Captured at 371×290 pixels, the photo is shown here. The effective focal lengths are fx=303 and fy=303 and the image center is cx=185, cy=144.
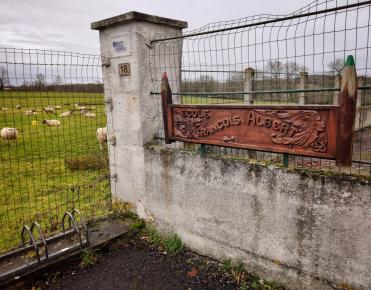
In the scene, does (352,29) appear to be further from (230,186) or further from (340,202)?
(230,186)

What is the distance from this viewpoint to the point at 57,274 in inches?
161

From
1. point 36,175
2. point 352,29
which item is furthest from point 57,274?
point 36,175

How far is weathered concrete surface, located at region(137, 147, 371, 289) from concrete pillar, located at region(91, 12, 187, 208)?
0.38 m

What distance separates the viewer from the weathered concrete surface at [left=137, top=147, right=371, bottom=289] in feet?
9.99

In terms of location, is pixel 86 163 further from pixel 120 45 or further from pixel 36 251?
pixel 36 251

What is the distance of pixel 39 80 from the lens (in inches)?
180

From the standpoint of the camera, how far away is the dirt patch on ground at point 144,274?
A: 3834mm

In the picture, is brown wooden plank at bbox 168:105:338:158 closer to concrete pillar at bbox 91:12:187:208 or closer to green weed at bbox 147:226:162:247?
concrete pillar at bbox 91:12:187:208

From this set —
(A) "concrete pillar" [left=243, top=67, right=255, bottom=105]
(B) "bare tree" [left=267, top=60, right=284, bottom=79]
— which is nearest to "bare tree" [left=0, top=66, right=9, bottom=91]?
(B) "bare tree" [left=267, top=60, right=284, bottom=79]

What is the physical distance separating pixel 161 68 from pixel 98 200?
366cm

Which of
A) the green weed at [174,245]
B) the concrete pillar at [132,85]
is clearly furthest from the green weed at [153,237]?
the concrete pillar at [132,85]

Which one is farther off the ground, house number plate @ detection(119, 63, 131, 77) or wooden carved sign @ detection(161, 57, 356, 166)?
house number plate @ detection(119, 63, 131, 77)

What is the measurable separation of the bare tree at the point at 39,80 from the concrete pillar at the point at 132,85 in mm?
1028

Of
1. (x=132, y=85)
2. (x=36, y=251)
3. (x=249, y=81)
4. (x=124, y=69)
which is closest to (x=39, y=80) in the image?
(x=124, y=69)
